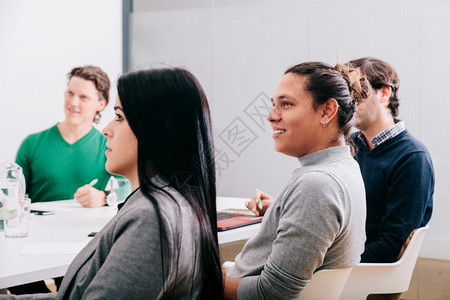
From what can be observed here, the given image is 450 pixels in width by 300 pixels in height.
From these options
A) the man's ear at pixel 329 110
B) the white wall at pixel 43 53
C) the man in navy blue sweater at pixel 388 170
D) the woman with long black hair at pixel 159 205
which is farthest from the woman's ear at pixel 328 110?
the white wall at pixel 43 53

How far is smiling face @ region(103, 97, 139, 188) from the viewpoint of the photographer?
4.01 ft

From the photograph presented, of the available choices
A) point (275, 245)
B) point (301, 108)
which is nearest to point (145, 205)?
point (275, 245)

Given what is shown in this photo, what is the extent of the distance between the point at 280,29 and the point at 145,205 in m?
3.34

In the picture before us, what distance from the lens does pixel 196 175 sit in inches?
47.6

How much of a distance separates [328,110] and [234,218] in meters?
0.98

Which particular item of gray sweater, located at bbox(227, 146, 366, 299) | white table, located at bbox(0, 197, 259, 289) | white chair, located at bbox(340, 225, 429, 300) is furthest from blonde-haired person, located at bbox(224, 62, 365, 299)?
white table, located at bbox(0, 197, 259, 289)

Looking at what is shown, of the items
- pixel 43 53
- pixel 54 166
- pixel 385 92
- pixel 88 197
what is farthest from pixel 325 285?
pixel 43 53

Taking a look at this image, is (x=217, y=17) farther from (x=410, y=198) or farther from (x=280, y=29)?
(x=410, y=198)

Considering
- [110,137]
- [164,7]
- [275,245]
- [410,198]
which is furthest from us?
[164,7]

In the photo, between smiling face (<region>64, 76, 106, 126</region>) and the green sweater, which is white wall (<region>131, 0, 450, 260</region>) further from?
the green sweater

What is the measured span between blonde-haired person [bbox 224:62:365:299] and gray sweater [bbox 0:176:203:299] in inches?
12.5

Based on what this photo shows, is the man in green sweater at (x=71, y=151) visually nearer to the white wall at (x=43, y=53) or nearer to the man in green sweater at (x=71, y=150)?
the man in green sweater at (x=71, y=150)

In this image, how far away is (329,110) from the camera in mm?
1673

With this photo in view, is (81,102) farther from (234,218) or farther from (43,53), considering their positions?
(234,218)
